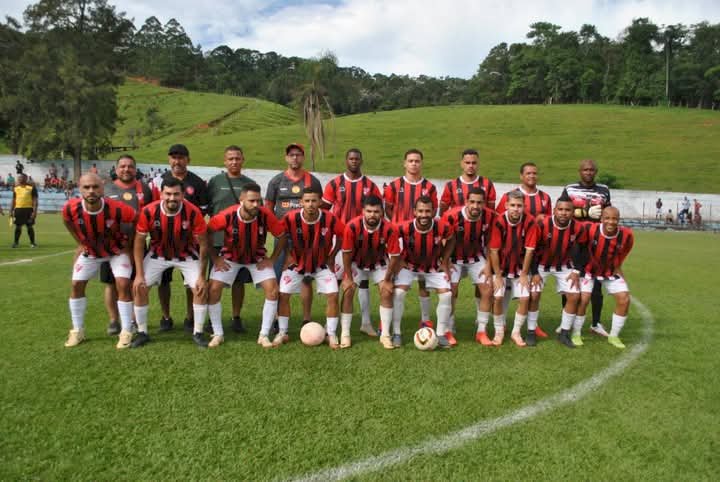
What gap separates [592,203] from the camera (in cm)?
621

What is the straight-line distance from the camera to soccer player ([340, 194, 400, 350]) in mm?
5273

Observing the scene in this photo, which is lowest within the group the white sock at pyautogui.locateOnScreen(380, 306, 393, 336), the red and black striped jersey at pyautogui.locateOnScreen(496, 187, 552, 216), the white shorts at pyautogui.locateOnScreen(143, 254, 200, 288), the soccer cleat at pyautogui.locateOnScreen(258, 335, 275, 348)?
the soccer cleat at pyautogui.locateOnScreen(258, 335, 275, 348)

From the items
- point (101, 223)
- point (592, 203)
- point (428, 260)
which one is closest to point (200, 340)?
point (101, 223)

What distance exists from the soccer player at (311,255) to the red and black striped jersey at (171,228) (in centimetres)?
99

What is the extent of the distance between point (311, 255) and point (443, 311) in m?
1.64

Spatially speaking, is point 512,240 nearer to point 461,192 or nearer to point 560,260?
point 560,260

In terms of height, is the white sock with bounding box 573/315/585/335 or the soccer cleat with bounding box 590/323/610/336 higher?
the white sock with bounding box 573/315/585/335

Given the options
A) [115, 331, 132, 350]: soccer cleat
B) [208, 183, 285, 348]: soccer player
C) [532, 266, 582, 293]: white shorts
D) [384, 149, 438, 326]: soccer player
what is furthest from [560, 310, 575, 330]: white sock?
[115, 331, 132, 350]: soccer cleat

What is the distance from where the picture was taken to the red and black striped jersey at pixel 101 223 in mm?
5000

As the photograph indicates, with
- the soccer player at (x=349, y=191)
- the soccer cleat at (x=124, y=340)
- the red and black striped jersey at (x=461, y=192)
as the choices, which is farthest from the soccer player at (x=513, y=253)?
the soccer cleat at (x=124, y=340)

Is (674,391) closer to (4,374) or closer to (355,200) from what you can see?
(355,200)

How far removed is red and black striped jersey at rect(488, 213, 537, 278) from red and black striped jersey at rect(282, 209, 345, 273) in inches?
71.7

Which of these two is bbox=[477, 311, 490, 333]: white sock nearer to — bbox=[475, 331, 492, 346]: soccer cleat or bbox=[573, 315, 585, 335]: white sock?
bbox=[475, 331, 492, 346]: soccer cleat

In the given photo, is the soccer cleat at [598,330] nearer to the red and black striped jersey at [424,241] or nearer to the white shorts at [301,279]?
the red and black striped jersey at [424,241]
